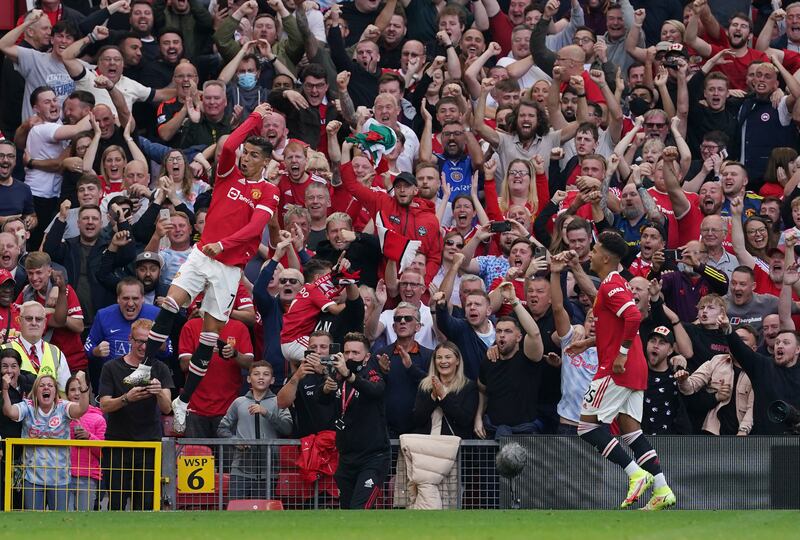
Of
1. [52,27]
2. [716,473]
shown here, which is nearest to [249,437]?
[716,473]

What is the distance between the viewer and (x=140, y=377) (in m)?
13.5

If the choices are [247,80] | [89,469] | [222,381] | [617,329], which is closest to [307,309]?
[222,381]

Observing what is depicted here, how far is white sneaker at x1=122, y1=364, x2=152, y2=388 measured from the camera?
1341 cm

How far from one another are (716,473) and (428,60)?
8701 millimetres

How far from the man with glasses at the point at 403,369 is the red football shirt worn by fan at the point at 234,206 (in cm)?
160

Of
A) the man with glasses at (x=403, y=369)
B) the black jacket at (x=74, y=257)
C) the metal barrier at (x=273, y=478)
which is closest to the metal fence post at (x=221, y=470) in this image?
the metal barrier at (x=273, y=478)

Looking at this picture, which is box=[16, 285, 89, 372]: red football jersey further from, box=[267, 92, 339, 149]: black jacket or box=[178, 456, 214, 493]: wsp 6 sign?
box=[267, 92, 339, 149]: black jacket

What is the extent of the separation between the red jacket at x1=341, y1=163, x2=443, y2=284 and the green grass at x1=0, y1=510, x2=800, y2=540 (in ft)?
16.1

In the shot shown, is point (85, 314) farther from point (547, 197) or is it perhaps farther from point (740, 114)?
point (740, 114)

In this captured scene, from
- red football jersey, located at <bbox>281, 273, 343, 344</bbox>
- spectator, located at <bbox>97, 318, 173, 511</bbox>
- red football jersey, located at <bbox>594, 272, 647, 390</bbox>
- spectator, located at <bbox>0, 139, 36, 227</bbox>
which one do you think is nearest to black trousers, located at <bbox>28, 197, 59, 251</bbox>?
spectator, located at <bbox>0, 139, 36, 227</bbox>

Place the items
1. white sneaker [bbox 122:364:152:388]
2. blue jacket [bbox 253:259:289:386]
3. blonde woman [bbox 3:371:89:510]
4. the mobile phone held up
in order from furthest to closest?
the mobile phone held up < blue jacket [bbox 253:259:289:386] < white sneaker [bbox 122:364:152:388] < blonde woman [bbox 3:371:89:510]

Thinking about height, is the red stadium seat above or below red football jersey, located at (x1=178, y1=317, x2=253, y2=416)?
below

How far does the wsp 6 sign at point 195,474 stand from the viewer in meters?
13.1

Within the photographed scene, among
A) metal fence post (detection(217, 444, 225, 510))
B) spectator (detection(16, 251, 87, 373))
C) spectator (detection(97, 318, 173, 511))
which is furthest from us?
spectator (detection(16, 251, 87, 373))
